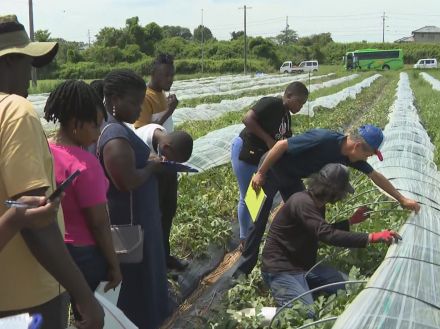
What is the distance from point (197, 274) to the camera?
15.2 feet

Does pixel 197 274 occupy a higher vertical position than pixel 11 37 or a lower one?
lower

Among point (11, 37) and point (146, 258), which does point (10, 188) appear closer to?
point (11, 37)

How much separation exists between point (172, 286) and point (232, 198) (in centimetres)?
222

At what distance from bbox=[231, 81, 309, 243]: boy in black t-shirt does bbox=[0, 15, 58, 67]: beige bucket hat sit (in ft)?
8.68

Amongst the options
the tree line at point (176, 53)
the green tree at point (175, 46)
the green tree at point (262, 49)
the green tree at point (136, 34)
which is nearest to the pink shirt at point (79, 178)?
the tree line at point (176, 53)

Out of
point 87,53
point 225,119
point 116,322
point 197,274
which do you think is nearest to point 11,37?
point 116,322

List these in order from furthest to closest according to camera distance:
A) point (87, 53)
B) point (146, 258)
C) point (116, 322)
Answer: point (87, 53) < point (146, 258) < point (116, 322)

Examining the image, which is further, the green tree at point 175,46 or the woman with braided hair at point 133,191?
the green tree at point 175,46

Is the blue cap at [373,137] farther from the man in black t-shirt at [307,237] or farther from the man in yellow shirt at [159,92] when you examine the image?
the man in yellow shirt at [159,92]

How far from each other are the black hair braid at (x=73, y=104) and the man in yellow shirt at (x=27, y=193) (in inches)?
19.0

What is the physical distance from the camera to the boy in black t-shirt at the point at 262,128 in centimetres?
428

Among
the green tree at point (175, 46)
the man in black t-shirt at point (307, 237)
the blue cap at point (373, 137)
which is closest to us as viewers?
the man in black t-shirt at point (307, 237)

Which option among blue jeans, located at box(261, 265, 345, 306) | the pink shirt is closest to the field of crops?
blue jeans, located at box(261, 265, 345, 306)

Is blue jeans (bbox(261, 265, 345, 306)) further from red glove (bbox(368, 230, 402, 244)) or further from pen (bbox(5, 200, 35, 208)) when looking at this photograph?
pen (bbox(5, 200, 35, 208))
